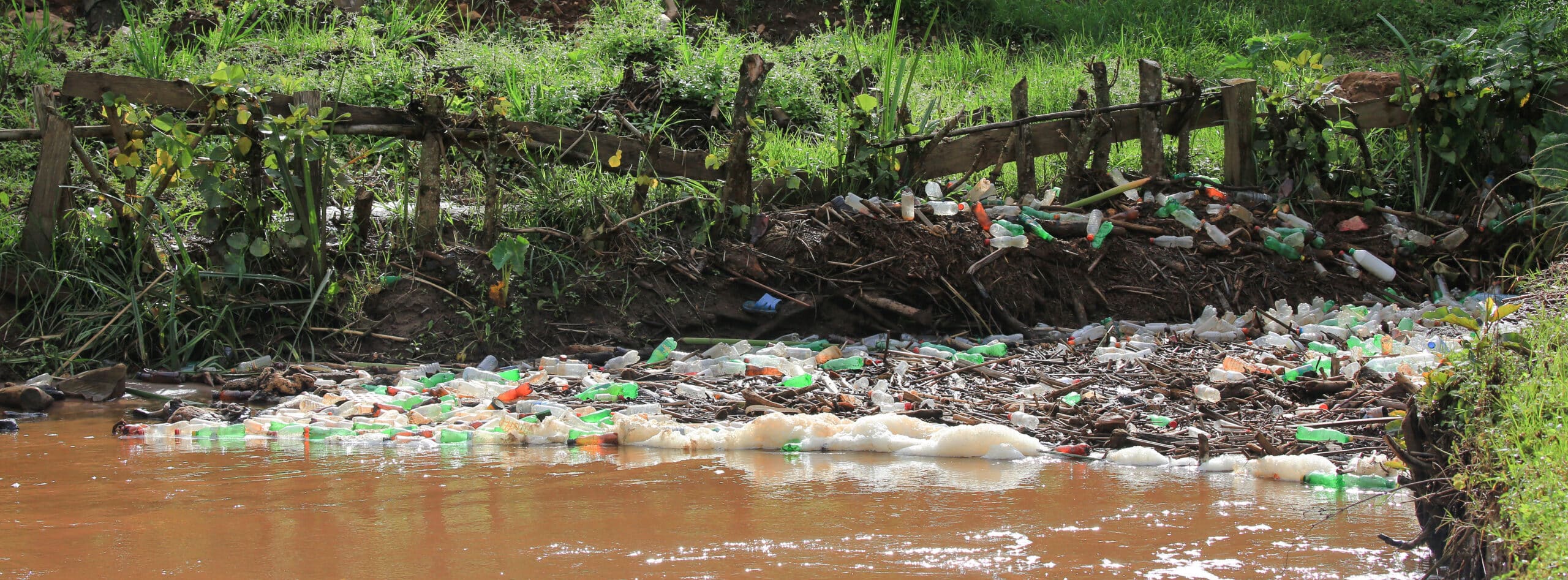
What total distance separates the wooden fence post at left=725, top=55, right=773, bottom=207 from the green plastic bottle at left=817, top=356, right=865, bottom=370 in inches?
43.6

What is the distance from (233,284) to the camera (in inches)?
175

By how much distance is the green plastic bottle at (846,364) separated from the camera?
3.91m

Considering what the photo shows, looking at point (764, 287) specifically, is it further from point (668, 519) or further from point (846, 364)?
point (668, 519)

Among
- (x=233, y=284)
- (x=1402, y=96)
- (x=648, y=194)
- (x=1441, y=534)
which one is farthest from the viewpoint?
(x=1402, y=96)

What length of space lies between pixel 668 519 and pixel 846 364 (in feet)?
6.41

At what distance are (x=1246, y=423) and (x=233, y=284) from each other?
3.89 m

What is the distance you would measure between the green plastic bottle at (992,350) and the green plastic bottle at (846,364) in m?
0.47

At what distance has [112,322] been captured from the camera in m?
4.25

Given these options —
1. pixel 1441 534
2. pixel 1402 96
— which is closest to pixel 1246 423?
pixel 1441 534

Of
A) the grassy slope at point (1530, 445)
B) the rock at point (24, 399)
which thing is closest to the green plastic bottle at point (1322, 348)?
the grassy slope at point (1530, 445)

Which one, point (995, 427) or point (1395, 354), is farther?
point (1395, 354)

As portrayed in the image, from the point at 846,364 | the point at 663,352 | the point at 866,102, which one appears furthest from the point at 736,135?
the point at 846,364

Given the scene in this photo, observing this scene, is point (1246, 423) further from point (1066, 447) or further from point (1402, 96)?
point (1402, 96)

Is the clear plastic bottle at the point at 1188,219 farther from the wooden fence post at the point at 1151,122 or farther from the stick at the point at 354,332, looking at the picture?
the stick at the point at 354,332
